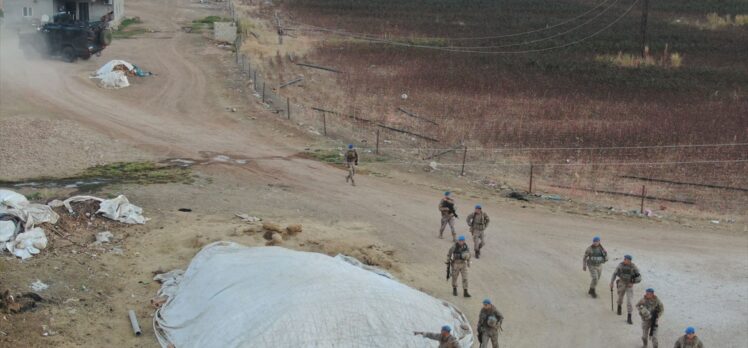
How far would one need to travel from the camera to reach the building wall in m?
42.4

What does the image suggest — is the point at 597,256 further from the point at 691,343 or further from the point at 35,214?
the point at 35,214

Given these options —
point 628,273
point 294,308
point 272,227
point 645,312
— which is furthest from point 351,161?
point 294,308

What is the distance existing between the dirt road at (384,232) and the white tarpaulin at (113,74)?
34.9 inches

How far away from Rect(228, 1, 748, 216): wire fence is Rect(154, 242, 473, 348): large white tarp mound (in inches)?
463

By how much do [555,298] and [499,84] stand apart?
24904 millimetres

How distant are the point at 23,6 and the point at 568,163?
93.6 ft

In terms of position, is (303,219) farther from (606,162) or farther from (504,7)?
(504,7)

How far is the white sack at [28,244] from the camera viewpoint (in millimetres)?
17984

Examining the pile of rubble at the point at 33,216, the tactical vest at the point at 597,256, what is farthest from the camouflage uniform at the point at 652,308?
the pile of rubble at the point at 33,216

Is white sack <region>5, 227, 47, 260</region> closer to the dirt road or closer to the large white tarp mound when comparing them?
the dirt road

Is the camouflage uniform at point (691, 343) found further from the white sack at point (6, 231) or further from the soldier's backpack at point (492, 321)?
the white sack at point (6, 231)

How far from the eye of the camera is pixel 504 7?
70.0m

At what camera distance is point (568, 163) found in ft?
98.0

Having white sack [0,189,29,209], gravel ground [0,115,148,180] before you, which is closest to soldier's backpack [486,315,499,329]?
white sack [0,189,29,209]
